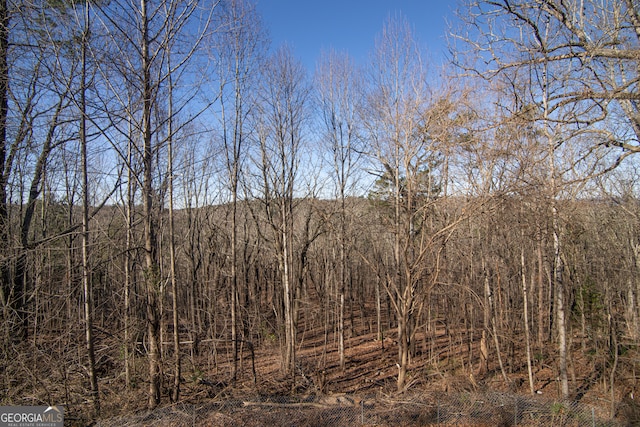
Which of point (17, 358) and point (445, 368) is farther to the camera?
point (445, 368)

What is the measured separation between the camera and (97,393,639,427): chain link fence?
633 cm

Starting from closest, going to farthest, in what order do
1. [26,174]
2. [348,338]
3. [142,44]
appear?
[142,44]
[26,174]
[348,338]

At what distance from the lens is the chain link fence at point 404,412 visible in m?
6.33

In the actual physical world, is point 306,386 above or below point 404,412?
below

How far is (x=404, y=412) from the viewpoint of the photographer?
6.80 metres

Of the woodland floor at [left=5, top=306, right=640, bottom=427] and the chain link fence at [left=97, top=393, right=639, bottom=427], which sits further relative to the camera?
the chain link fence at [left=97, top=393, right=639, bottom=427]

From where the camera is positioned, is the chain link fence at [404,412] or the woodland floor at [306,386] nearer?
the woodland floor at [306,386]

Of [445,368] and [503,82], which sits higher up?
[503,82]

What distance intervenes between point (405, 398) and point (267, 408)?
2.48m

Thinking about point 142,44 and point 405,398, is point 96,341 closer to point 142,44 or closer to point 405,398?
point 142,44

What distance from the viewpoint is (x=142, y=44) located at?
19.2ft

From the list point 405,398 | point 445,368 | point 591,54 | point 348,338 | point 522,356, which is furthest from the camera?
point 348,338

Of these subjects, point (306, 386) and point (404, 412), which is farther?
point (306, 386)

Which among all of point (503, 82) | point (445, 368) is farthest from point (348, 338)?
point (503, 82)
